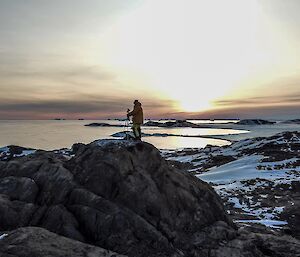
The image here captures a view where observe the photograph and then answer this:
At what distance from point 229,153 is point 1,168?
43.0 m

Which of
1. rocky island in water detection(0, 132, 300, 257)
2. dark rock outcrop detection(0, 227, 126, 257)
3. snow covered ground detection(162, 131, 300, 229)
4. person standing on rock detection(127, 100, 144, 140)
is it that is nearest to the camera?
dark rock outcrop detection(0, 227, 126, 257)

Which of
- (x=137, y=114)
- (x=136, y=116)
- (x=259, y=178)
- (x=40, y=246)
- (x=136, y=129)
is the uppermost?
(x=137, y=114)

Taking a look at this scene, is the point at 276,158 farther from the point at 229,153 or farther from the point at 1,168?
the point at 1,168

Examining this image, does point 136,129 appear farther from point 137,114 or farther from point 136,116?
point 137,114

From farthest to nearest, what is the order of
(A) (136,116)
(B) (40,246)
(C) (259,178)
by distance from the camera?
(C) (259,178) < (A) (136,116) < (B) (40,246)

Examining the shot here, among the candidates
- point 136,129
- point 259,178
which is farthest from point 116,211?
point 259,178

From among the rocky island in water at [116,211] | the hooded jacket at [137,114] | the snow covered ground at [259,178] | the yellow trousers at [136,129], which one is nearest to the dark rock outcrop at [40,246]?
the rocky island in water at [116,211]

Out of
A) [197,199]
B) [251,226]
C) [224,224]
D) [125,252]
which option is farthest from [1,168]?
[251,226]

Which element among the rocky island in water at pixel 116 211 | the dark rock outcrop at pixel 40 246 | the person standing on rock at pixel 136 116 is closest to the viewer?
the dark rock outcrop at pixel 40 246

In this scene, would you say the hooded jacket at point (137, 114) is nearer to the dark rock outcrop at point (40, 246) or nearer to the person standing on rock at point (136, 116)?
the person standing on rock at point (136, 116)

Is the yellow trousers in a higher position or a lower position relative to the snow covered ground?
higher

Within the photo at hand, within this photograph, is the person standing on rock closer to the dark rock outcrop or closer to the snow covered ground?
the snow covered ground

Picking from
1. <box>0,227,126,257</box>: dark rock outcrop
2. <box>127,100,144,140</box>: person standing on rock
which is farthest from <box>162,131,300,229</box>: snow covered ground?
<box>0,227,126,257</box>: dark rock outcrop

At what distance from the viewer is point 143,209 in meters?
14.3
